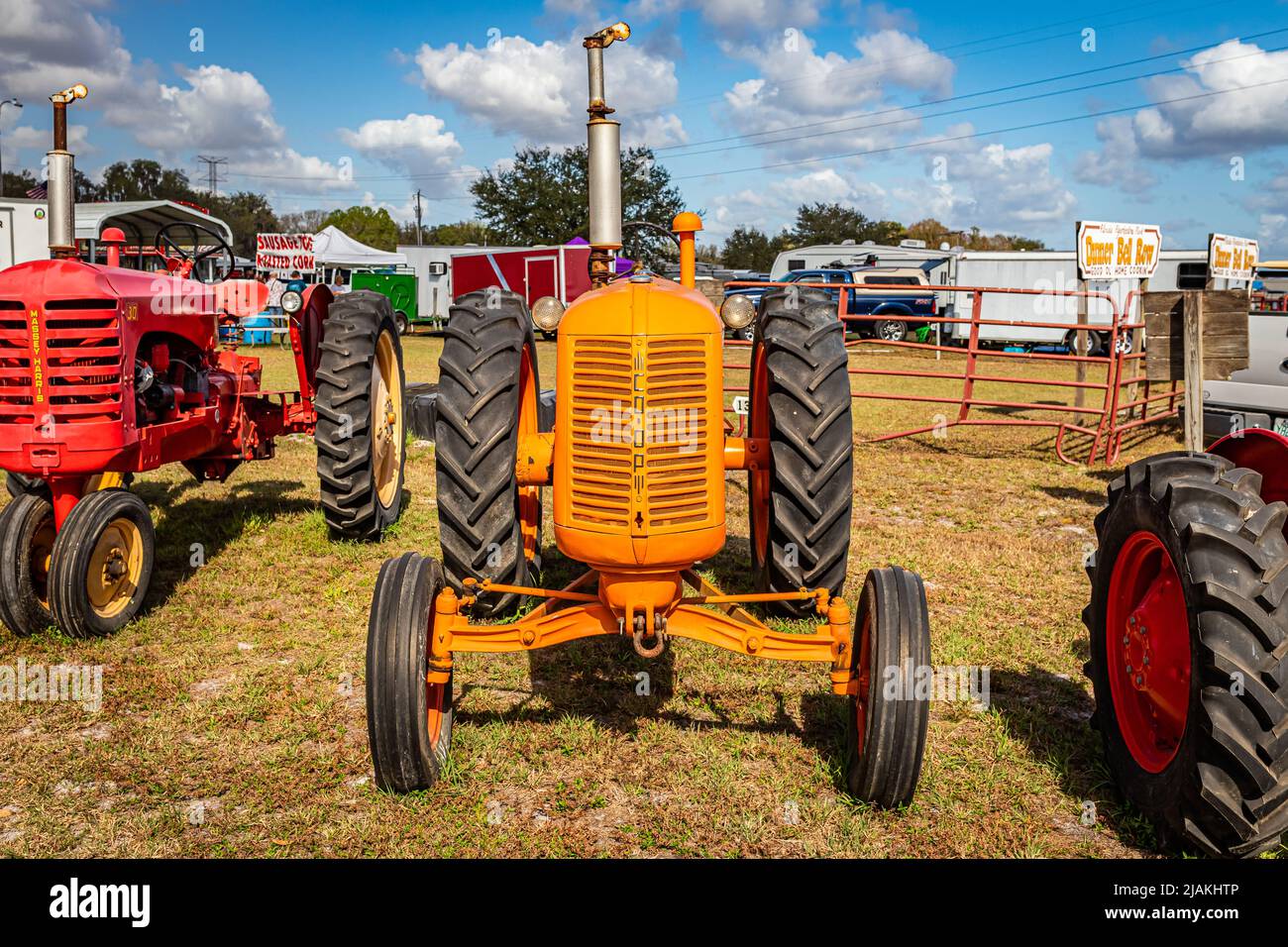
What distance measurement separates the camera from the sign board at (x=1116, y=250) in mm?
10062

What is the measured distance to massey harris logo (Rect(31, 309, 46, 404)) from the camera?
15.3 ft

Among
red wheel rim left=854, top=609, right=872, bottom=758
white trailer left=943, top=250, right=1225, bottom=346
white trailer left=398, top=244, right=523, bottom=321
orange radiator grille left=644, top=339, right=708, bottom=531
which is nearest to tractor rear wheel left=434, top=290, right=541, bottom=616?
orange radiator grille left=644, top=339, right=708, bottom=531

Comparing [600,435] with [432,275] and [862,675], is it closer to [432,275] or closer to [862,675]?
[862,675]

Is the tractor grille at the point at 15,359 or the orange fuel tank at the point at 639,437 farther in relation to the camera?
the tractor grille at the point at 15,359

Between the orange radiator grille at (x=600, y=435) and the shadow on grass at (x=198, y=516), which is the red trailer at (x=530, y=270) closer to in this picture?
the shadow on grass at (x=198, y=516)

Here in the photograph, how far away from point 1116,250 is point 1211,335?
17.8 feet

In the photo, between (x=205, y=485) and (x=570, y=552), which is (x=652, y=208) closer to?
(x=205, y=485)

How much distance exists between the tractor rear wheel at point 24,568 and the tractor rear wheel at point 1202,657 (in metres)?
4.64

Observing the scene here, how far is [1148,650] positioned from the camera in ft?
10.5

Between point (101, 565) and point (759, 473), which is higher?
point (759, 473)

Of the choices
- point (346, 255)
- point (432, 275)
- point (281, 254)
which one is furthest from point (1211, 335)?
point (346, 255)

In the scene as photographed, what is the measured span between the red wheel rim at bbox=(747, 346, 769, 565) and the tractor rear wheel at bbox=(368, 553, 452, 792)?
2020 millimetres

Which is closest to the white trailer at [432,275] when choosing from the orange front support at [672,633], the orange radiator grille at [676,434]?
the orange front support at [672,633]

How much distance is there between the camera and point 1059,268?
2834 cm
